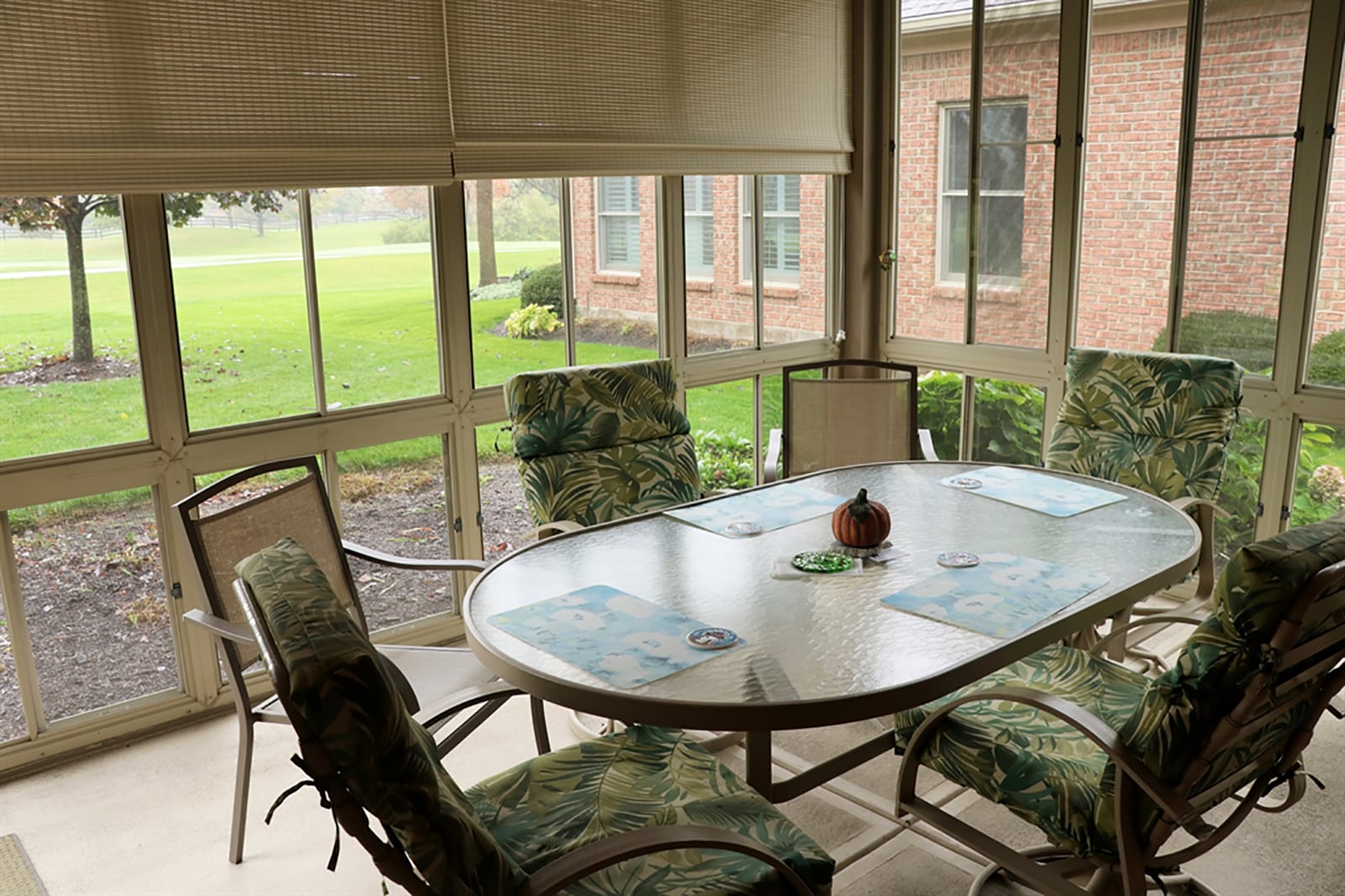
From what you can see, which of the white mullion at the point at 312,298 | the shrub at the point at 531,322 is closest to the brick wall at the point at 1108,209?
the shrub at the point at 531,322

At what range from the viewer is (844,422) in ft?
13.4

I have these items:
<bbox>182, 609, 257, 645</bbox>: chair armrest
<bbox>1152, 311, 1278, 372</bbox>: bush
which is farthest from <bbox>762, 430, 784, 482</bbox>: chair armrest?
<bbox>182, 609, 257, 645</bbox>: chair armrest

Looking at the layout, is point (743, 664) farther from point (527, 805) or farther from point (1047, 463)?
point (1047, 463)

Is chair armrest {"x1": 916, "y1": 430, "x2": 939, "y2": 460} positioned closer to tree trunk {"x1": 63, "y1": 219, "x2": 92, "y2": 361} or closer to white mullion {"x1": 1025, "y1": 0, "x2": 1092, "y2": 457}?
white mullion {"x1": 1025, "y1": 0, "x2": 1092, "y2": 457}

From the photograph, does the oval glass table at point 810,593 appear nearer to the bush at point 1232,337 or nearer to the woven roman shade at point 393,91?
the bush at point 1232,337

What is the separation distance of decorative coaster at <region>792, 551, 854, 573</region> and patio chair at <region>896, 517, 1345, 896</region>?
0.36 meters

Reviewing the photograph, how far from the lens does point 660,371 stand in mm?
3744

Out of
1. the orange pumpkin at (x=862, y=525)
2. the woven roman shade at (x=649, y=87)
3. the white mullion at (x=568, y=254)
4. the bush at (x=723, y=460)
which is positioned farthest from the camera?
the bush at (x=723, y=460)

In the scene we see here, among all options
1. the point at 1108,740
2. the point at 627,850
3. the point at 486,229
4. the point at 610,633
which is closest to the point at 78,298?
the point at 486,229

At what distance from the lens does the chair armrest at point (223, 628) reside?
249 cm

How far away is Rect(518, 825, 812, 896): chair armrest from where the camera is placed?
1.59 meters

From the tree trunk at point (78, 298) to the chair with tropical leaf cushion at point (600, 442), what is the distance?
48.7 inches

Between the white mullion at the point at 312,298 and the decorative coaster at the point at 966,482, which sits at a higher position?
the white mullion at the point at 312,298

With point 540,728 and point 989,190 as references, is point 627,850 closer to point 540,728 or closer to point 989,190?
point 540,728
